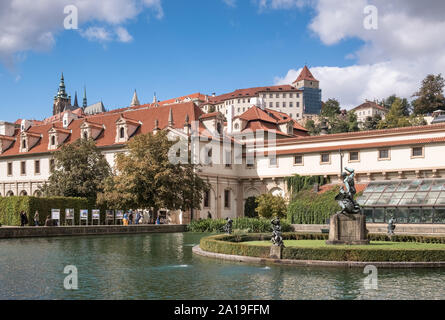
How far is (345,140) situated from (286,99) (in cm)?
10018

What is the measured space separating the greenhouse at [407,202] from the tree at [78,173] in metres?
24.7

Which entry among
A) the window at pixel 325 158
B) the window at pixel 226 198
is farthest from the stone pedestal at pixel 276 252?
the window at pixel 226 198

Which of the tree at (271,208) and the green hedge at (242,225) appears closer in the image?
the green hedge at (242,225)

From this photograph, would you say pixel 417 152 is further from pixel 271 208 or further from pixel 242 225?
pixel 242 225

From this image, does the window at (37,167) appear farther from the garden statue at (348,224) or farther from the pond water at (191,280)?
the garden statue at (348,224)

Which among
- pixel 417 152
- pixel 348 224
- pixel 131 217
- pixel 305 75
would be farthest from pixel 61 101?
pixel 348 224

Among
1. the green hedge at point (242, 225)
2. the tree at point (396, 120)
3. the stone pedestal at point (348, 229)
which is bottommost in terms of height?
the green hedge at point (242, 225)

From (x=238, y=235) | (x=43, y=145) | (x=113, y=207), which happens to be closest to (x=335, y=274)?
(x=238, y=235)

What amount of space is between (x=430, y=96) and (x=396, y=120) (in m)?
13.6

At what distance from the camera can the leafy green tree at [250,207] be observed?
61375 mm

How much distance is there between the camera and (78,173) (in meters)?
49.6

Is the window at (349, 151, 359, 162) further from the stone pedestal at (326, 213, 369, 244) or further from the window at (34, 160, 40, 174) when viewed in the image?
the window at (34, 160, 40, 174)

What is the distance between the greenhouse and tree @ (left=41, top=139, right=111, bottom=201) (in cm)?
2465
